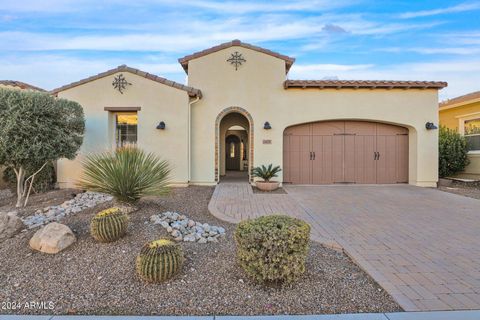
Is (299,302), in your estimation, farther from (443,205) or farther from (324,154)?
(324,154)

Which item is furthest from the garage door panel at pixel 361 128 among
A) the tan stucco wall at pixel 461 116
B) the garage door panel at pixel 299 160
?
the tan stucco wall at pixel 461 116

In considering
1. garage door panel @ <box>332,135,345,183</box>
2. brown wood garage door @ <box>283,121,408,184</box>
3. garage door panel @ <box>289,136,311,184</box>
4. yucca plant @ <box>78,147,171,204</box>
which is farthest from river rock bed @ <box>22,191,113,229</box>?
garage door panel @ <box>332,135,345,183</box>

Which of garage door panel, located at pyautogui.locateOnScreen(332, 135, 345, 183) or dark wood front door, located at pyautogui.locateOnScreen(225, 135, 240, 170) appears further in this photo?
dark wood front door, located at pyautogui.locateOnScreen(225, 135, 240, 170)

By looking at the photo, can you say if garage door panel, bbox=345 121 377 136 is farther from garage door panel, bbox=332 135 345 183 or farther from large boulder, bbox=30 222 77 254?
large boulder, bbox=30 222 77 254

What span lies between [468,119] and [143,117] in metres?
15.8

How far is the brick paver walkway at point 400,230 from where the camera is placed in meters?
3.08

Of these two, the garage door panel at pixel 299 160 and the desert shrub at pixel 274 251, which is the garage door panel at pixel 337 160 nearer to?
the garage door panel at pixel 299 160

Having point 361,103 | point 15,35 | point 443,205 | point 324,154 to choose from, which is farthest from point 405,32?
point 15,35

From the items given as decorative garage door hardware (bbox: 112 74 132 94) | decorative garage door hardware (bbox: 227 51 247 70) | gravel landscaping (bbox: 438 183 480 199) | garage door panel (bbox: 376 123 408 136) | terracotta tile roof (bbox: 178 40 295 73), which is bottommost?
gravel landscaping (bbox: 438 183 480 199)

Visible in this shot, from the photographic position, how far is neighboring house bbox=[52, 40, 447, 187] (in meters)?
9.86

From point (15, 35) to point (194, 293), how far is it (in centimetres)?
1339

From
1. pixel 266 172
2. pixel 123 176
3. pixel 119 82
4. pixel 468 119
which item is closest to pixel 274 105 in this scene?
pixel 266 172

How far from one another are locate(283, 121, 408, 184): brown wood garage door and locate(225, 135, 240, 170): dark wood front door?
7.55m

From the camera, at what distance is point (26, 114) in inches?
257
